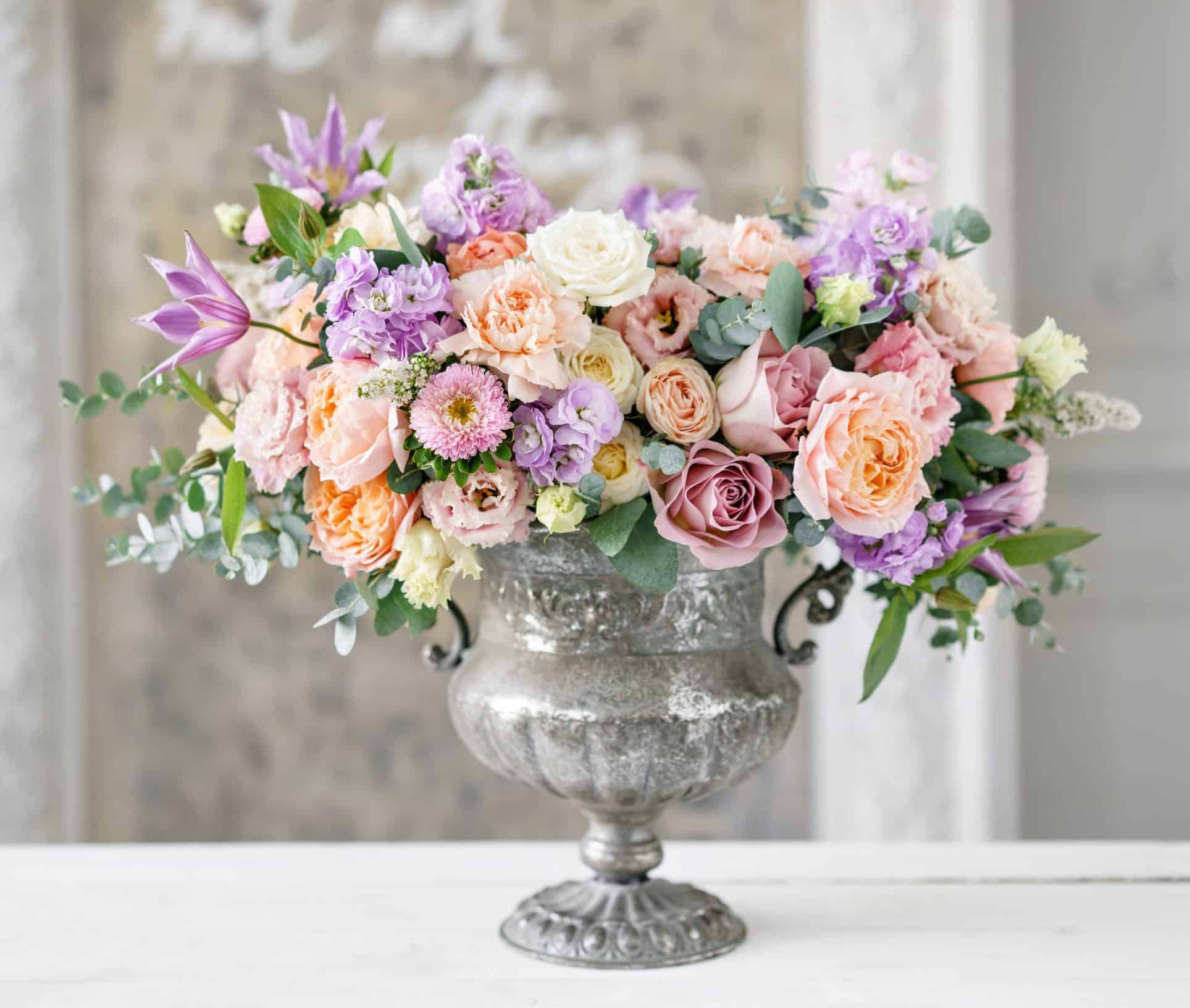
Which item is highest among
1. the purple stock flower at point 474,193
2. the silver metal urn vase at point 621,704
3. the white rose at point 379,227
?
the purple stock flower at point 474,193

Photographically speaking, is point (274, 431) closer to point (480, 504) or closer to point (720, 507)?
point (480, 504)

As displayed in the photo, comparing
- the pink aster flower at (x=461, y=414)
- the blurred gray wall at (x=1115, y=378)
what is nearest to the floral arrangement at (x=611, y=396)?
the pink aster flower at (x=461, y=414)

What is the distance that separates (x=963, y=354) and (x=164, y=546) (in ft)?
2.04

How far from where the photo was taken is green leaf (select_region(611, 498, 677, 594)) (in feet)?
2.68

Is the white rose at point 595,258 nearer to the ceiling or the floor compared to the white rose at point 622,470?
nearer to the ceiling

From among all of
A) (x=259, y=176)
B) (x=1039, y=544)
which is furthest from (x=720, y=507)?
(x=259, y=176)

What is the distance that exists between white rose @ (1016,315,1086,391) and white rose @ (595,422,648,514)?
0.32 metres

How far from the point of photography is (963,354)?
90cm

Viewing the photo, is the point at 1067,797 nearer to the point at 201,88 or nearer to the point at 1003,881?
the point at 1003,881

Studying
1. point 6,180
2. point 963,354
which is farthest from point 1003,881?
point 6,180

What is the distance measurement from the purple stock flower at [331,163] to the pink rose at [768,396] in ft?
1.12

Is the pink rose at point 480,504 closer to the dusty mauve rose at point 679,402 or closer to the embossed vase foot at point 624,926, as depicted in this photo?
the dusty mauve rose at point 679,402

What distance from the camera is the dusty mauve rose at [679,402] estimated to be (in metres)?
0.81

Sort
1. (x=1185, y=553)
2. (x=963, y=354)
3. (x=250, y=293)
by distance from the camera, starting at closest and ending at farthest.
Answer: (x=963, y=354) < (x=250, y=293) < (x=1185, y=553)
